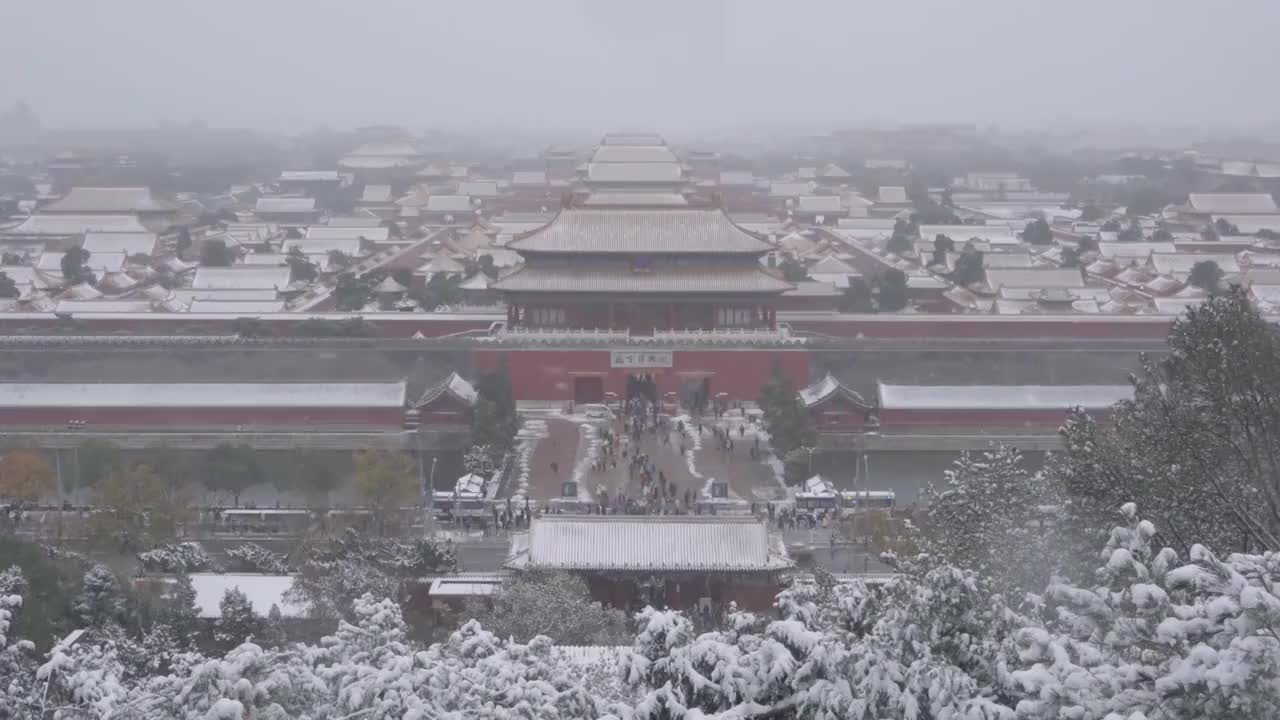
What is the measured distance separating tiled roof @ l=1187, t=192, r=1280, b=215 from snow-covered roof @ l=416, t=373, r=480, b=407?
1187 inches

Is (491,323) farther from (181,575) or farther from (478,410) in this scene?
(181,575)

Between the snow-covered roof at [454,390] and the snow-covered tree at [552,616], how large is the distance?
308 inches

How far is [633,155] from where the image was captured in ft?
102

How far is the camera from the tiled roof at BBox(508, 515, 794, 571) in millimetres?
10336

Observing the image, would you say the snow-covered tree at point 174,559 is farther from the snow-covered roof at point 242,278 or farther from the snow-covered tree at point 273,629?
the snow-covered roof at point 242,278

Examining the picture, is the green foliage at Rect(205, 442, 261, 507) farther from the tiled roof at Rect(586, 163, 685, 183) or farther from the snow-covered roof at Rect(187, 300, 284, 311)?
the tiled roof at Rect(586, 163, 685, 183)

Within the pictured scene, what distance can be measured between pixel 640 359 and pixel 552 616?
1041cm

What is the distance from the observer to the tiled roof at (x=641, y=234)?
19.0 metres

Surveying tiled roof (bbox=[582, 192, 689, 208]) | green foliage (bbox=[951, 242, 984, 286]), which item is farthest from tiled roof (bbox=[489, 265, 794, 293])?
green foliage (bbox=[951, 242, 984, 286])

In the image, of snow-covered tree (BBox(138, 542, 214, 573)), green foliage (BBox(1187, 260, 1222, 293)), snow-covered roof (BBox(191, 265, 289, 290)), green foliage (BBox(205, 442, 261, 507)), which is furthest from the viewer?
green foliage (BBox(1187, 260, 1222, 293))

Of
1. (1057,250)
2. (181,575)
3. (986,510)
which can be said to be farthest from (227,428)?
(1057,250)

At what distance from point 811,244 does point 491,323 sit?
13.0m

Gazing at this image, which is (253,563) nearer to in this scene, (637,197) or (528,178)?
(637,197)

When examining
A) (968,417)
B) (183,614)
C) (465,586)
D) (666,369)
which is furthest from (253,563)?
(968,417)
